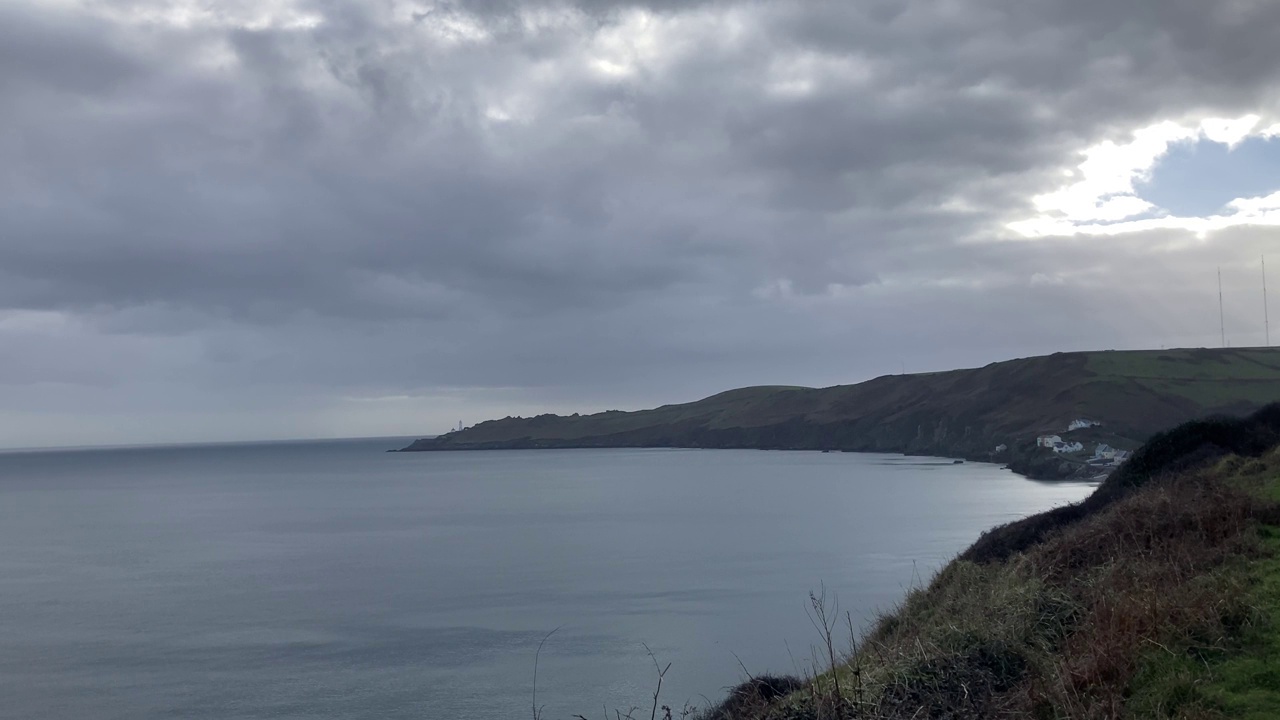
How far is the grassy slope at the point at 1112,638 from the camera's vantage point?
25.0ft

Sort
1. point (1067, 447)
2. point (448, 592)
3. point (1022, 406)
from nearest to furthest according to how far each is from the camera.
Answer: point (448, 592), point (1067, 447), point (1022, 406)

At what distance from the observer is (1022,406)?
126938 millimetres

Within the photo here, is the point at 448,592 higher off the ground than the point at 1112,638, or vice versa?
the point at 1112,638

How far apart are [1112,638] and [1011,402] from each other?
13003 cm

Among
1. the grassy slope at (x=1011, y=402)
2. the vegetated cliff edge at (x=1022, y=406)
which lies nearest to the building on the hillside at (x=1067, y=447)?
the vegetated cliff edge at (x=1022, y=406)

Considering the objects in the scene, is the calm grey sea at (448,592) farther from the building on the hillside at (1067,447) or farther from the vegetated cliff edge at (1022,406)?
the vegetated cliff edge at (1022,406)

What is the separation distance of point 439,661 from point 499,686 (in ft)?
11.9

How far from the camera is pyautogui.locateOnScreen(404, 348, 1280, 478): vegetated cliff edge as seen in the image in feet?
334

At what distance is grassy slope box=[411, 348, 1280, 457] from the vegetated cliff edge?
0.20m

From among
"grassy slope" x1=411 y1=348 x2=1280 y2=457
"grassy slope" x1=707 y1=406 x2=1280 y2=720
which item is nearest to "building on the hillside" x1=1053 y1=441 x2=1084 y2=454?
"grassy slope" x1=411 y1=348 x2=1280 y2=457

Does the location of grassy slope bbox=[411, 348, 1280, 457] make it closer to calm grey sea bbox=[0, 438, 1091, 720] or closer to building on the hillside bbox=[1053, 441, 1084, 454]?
building on the hillside bbox=[1053, 441, 1084, 454]

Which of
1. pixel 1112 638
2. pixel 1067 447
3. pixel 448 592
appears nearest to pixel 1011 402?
pixel 1067 447

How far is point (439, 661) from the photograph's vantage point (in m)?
26.5

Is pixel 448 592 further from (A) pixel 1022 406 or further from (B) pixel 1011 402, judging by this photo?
(B) pixel 1011 402
